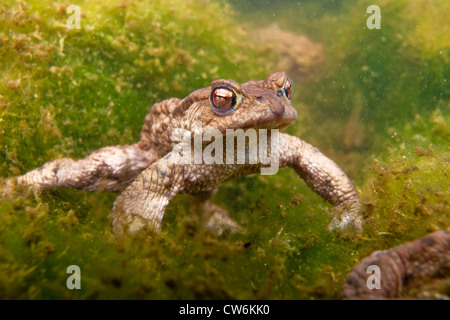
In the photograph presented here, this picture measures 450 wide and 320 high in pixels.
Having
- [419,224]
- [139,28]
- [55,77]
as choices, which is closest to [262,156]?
[419,224]

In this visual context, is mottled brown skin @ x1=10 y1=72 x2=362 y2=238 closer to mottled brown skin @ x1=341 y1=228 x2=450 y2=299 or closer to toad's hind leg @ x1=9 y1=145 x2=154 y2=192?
toad's hind leg @ x1=9 y1=145 x2=154 y2=192

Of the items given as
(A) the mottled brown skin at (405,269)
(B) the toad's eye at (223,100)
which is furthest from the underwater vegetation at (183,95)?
(B) the toad's eye at (223,100)

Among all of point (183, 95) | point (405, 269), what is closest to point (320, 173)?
point (405, 269)

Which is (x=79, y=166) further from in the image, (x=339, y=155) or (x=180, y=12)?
(x=339, y=155)

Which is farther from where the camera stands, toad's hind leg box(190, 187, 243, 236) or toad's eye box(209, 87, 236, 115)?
toad's hind leg box(190, 187, 243, 236)

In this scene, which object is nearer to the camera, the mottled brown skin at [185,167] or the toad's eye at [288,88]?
the mottled brown skin at [185,167]

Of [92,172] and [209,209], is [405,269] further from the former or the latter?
[92,172]

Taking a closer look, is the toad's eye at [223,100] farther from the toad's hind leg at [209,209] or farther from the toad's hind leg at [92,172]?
the toad's hind leg at [209,209]

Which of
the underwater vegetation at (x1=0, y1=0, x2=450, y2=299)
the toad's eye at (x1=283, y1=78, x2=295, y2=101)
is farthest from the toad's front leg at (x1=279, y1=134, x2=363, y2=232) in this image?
the toad's eye at (x1=283, y1=78, x2=295, y2=101)
